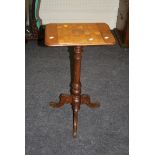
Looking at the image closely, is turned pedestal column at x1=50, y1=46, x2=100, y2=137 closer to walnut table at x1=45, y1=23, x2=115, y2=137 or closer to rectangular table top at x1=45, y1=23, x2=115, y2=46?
walnut table at x1=45, y1=23, x2=115, y2=137

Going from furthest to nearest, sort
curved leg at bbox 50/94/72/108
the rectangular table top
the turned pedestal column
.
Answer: curved leg at bbox 50/94/72/108, the turned pedestal column, the rectangular table top

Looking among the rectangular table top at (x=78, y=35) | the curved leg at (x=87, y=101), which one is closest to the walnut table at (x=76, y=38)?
the rectangular table top at (x=78, y=35)

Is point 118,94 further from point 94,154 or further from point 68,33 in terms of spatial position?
point 68,33

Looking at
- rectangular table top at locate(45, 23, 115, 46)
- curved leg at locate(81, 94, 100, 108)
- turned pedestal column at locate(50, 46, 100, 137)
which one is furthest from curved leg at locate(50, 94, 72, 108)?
rectangular table top at locate(45, 23, 115, 46)

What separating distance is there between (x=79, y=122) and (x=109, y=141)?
356mm

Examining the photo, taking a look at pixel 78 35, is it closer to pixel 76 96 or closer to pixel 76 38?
pixel 76 38

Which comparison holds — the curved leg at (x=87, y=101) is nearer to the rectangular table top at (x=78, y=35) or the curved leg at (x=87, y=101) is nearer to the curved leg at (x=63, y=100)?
the curved leg at (x=63, y=100)

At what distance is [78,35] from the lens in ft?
6.43

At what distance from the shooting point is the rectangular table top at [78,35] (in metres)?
1.84

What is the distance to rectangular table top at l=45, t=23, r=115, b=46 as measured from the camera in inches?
72.6

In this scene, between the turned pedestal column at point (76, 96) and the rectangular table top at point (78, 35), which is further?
the turned pedestal column at point (76, 96)

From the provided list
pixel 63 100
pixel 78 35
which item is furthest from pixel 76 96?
pixel 78 35

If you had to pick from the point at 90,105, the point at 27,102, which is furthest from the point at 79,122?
the point at 27,102

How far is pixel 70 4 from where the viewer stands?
4074 mm
